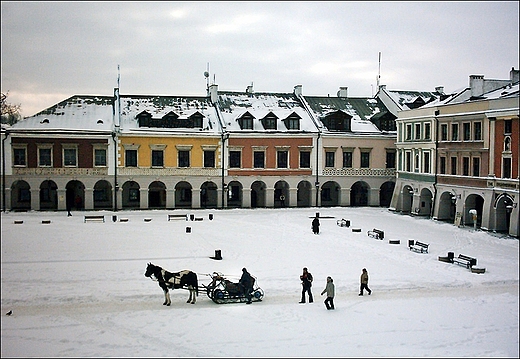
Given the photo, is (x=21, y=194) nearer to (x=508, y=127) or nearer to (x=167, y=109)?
(x=167, y=109)

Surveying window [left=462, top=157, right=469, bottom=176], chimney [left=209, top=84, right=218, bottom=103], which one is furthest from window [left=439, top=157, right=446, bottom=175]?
chimney [left=209, top=84, right=218, bottom=103]

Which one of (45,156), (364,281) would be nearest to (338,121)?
(45,156)

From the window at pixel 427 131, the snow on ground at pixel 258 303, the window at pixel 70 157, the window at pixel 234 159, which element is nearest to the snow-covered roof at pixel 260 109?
the window at pixel 234 159

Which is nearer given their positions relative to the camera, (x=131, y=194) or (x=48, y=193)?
(x=48, y=193)

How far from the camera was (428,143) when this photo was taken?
30.8 m

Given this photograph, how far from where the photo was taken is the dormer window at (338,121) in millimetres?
36688

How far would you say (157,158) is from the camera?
33938 mm

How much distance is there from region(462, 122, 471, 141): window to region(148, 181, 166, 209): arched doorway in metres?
17.5

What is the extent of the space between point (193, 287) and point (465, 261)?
9028mm

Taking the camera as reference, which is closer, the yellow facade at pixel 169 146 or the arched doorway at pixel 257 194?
the yellow facade at pixel 169 146

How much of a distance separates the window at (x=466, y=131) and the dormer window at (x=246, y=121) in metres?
13.2

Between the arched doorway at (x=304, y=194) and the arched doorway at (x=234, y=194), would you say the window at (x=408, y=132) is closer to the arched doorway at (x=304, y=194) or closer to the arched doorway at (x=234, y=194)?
the arched doorway at (x=304, y=194)

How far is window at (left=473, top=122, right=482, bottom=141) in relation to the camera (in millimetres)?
25609

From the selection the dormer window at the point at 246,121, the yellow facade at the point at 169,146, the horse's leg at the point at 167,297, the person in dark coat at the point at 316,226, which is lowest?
the horse's leg at the point at 167,297
